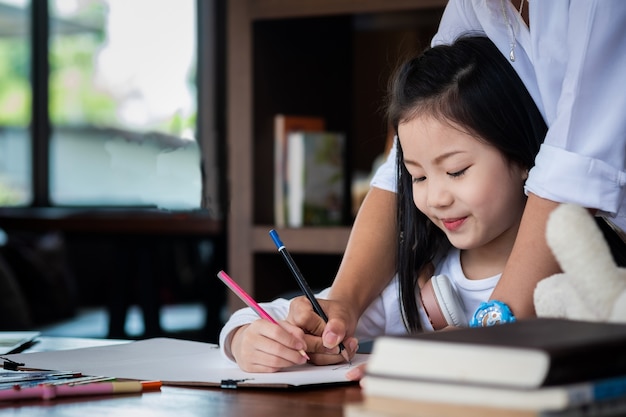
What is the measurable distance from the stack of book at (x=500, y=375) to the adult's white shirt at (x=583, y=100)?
433 millimetres

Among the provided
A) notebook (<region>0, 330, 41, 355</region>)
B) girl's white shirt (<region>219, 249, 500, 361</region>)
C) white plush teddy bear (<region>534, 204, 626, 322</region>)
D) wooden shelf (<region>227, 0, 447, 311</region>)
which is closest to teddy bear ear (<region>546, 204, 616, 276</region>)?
white plush teddy bear (<region>534, 204, 626, 322</region>)

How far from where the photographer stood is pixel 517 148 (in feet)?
4.10

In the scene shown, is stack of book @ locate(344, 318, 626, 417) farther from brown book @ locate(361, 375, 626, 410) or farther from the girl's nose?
the girl's nose

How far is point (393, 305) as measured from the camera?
1409 mm

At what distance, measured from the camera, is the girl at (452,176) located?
1.21m

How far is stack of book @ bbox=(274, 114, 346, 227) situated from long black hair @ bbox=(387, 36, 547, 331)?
3.95ft

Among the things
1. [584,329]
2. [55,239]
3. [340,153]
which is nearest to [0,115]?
[55,239]

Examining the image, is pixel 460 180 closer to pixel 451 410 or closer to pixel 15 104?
pixel 451 410

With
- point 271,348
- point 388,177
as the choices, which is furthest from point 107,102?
point 271,348

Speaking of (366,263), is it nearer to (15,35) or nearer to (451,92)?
(451,92)

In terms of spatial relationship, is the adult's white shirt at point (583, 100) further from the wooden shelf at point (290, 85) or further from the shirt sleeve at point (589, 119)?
the wooden shelf at point (290, 85)

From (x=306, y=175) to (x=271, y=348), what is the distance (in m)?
1.51

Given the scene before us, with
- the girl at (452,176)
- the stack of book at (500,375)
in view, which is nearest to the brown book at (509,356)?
the stack of book at (500,375)

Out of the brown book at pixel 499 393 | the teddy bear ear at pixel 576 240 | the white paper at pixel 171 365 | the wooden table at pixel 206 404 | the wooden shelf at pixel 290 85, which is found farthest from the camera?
the wooden shelf at pixel 290 85
